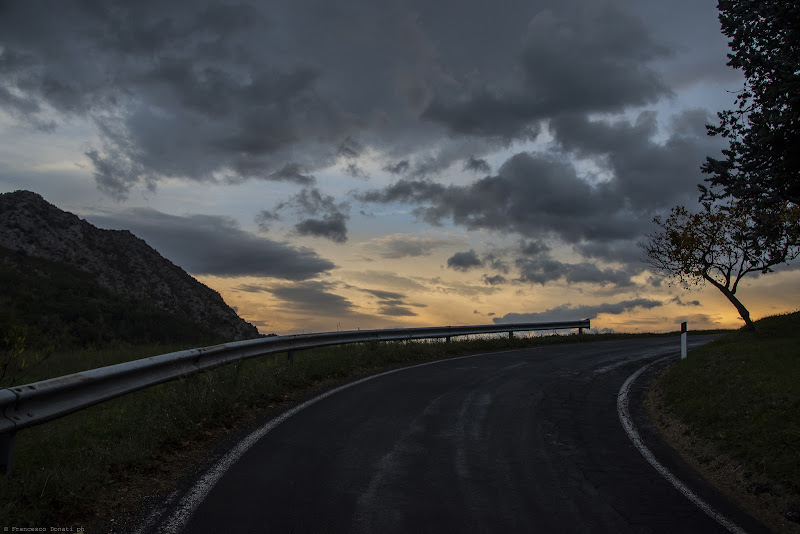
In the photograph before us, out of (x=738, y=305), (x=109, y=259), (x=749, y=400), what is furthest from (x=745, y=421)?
(x=109, y=259)

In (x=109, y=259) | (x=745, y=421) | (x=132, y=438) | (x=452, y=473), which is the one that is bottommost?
(x=452, y=473)

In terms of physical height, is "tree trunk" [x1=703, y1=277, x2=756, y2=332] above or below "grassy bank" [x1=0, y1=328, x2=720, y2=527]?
above

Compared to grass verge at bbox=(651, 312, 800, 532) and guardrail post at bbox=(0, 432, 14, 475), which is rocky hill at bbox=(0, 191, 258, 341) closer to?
grass verge at bbox=(651, 312, 800, 532)

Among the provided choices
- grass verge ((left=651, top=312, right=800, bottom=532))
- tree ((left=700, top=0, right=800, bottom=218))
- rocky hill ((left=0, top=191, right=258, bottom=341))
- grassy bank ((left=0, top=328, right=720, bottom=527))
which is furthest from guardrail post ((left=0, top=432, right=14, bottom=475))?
rocky hill ((left=0, top=191, right=258, bottom=341))

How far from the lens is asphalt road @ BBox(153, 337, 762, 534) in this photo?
15.8ft

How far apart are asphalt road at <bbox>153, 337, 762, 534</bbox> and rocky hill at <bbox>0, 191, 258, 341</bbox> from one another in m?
40.0

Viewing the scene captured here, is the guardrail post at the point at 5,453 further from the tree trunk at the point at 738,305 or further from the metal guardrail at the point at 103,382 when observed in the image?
the tree trunk at the point at 738,305

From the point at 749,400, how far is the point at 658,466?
3.16m

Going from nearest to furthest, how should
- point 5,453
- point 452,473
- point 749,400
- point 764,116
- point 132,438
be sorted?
point 5,453 → point 452,473 → point 132,438 → point 749,400 → point 764,116

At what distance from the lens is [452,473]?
19.6 feet

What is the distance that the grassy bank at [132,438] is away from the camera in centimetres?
484

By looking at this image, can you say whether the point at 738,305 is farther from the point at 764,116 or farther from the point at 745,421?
the point at 745,421

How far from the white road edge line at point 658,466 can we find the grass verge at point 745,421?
0.45 meters

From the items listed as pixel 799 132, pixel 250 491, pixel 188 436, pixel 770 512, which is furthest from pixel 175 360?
pixel 799 132
